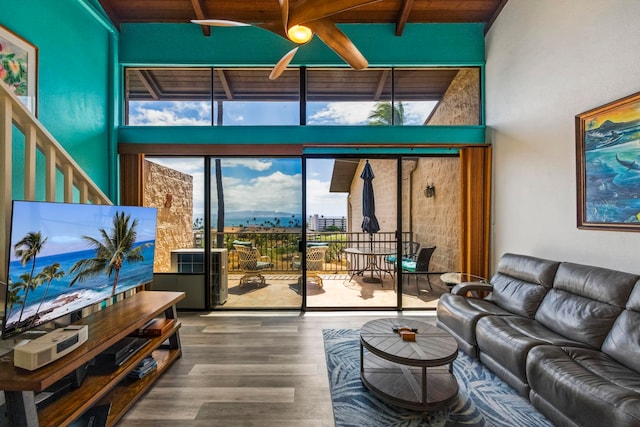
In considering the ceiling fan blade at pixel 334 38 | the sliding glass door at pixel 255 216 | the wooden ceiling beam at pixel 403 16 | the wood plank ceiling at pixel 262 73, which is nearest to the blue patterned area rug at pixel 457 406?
the sliding glass door at pixel 255 216

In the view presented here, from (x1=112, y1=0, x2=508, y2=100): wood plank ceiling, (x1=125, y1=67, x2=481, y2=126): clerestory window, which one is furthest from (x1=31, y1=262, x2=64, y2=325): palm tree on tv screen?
(x1=112, y1=0, x2=508, y2=100): wood plank ceiling

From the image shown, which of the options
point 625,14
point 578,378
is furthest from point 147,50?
point 578,378

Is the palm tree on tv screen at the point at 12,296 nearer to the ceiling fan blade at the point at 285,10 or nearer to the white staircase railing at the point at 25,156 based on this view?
the white staircase railing at the point at 25,156

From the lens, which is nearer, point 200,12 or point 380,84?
point 200,12

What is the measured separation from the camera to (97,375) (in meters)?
1.91

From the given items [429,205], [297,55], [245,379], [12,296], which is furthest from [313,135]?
[12,296]

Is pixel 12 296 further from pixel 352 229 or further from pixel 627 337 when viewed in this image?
pixel 352 229

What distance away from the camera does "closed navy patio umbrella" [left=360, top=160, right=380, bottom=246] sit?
465 cm

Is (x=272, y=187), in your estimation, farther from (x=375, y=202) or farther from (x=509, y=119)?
(x=509, y=119)

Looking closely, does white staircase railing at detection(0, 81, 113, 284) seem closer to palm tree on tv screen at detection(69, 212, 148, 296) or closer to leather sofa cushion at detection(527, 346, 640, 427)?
palm tree on tv screen at detection(69, 212, 148, 296)

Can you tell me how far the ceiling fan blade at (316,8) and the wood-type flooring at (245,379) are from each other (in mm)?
2784

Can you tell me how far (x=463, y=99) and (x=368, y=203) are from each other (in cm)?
211

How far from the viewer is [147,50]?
3.99 meters

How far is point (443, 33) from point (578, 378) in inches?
169
